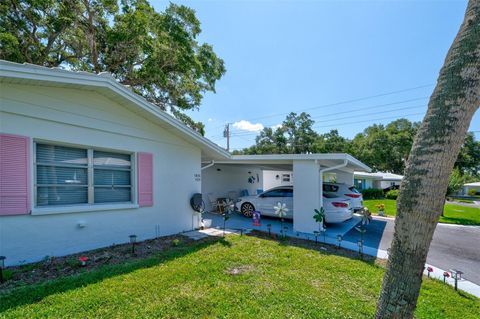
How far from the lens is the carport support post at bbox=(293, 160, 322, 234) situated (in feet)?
27.1

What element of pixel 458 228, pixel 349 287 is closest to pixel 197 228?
pixel 349 287

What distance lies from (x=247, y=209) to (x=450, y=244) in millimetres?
7267

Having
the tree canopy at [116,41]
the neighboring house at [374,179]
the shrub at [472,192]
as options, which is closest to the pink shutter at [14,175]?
the tree canopy at [116,41]

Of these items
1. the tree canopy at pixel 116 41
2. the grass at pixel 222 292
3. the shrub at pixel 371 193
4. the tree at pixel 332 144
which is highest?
the tree canopy at pixel 116 41

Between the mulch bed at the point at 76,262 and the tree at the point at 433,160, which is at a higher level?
the tree at the point at 433,160

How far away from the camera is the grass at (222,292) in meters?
3.32

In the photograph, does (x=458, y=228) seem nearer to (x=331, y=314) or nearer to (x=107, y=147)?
(x=331, y=314)

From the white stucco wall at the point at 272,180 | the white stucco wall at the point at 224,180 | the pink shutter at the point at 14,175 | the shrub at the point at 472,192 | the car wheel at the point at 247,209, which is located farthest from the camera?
the shrub at the point at 472,192

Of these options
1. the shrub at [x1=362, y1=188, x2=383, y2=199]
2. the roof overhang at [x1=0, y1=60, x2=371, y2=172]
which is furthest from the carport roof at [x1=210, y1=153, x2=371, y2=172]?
the shrub at [x1=362, y1=188, x2=383, y2=199]

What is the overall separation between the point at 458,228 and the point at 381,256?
676cm

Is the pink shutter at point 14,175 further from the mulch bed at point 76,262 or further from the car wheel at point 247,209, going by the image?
the car wheel at point 247,209

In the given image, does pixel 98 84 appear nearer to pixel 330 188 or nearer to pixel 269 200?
pixel 269 200

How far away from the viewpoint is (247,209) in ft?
37.9

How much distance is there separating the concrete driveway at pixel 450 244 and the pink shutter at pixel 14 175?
8.42 metres
